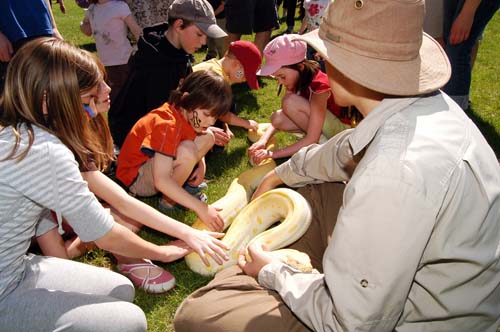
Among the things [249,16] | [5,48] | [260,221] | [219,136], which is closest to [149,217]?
[260,221]

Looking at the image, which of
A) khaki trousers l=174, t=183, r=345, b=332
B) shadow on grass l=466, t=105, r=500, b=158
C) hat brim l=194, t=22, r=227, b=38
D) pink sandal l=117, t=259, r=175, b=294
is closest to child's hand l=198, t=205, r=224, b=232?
pink sandal l=117, t=259, r=175, b=294

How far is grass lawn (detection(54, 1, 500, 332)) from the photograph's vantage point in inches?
93.5

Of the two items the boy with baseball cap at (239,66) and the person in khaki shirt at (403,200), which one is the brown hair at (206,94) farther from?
the person in khaki shirt at (403,200)

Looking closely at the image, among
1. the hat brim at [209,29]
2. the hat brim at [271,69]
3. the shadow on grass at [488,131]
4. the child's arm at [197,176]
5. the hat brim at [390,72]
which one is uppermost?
the hat brim at [390,72]

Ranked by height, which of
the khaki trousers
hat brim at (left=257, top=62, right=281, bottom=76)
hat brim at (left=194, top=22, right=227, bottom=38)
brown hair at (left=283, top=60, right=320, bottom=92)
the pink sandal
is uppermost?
hat brim at (left=194, top=22, right=227, bottom=38)

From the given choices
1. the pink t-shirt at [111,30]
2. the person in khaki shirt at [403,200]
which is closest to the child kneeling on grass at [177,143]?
the person in khaki shirt at [403,200]

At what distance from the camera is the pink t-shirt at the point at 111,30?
14.7 ft

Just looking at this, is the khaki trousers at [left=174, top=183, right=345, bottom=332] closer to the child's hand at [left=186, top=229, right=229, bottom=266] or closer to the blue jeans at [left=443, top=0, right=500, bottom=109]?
the child's hand at [left=186, top=229, right=229, bottom=266]

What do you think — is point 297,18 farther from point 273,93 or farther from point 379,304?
point 379,304

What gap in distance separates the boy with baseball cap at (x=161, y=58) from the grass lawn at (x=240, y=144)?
70 centimetres

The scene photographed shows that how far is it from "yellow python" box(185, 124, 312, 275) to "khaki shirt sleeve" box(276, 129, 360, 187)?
102mm

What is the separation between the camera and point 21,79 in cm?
172

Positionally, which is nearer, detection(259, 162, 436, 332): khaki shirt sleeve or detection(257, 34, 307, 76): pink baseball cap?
detection(259, 162, 436, 332): khaki shirt sleeve

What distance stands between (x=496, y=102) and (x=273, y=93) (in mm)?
2357
